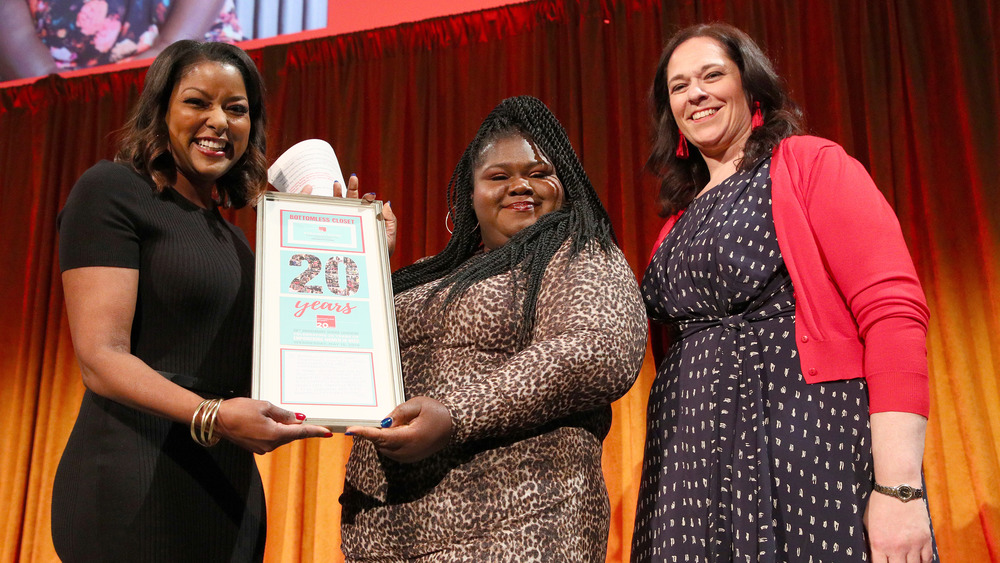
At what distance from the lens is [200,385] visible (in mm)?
1377

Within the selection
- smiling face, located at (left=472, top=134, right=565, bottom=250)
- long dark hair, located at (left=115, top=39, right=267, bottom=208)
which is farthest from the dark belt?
smiling face, located at (left=472, top=134, right=565, bottom=250)

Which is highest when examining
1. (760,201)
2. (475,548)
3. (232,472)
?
(760,201)

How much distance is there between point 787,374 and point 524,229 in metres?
0.54

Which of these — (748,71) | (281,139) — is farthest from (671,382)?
(281,139)

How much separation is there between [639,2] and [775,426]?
258 centimetres

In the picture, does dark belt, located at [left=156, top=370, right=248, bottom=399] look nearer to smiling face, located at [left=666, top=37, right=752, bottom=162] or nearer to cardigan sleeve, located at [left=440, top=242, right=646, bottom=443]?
cardigan sleeve, located at [left=440, top=242, right=646, bottom=443]

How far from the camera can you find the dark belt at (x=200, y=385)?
1344 millimetres

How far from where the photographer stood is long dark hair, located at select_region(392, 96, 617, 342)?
4.84 ft

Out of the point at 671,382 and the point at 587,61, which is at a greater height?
the point at 587,61

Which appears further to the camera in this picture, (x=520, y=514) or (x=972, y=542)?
(x=972, y=542)

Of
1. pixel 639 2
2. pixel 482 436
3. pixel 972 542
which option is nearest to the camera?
pixel 482 436

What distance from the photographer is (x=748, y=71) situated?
168cm

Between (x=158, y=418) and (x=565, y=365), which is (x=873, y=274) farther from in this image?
(x=158, y=418)

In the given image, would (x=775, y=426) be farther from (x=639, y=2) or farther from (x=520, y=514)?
(x=639, y=2)
